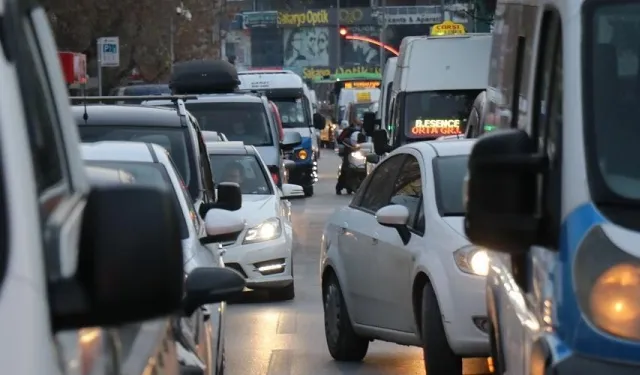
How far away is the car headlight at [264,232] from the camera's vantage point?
14453 millimetres

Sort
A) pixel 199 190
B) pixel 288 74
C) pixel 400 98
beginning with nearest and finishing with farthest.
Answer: pixel 199 190
pixel 400 98
pixel 288 74

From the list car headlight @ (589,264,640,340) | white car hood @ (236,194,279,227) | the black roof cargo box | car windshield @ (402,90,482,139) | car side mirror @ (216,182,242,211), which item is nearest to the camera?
car headlight @ (589,264,640,340)

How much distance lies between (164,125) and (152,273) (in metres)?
9.04

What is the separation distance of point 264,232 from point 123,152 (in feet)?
22.2

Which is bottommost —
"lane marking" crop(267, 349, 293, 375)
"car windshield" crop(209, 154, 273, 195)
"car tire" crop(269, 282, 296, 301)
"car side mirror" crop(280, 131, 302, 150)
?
"car tire" crop(269, 282, 296, 301)

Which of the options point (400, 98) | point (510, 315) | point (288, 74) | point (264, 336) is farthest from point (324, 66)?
point (510, 315)

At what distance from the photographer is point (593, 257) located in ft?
14.3

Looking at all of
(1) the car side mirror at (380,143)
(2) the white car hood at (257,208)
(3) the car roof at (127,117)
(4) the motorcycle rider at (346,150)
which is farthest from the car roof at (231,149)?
(4) the motorcycle rider at (346,150)

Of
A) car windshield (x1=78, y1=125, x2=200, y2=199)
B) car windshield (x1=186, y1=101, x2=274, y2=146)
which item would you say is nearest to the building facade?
car windshield (x1=186, y1=101, x2=274, y2=146)

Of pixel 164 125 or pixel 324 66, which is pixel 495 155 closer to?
pixel 164 125

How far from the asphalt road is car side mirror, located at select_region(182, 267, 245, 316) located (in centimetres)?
547

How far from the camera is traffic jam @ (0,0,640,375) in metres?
2.65

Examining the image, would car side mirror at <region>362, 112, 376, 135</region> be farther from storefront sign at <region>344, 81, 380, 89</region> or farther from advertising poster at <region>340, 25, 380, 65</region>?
advertising poster at <region>340, 25, 380, 65</region>

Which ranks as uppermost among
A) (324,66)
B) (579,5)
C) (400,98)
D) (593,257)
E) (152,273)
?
(579,5)
